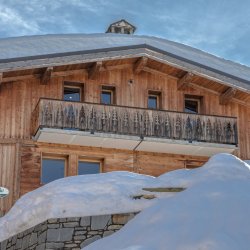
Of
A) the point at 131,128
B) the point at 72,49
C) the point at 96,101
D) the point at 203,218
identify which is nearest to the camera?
the point at 203,218

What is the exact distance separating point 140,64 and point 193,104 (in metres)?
2.56

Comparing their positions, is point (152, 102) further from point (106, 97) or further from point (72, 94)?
point (72, 94)

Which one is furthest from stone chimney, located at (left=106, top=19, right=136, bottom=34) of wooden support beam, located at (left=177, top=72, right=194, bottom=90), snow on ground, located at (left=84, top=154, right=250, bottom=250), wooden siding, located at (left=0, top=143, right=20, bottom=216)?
snow on ground, located at (left=84, top=154, right=250, bottom=250)

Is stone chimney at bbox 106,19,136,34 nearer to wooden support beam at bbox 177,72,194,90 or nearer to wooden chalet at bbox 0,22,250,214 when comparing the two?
wooden chalet at bbox 0,22,250,214

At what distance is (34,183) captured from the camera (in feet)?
62.9

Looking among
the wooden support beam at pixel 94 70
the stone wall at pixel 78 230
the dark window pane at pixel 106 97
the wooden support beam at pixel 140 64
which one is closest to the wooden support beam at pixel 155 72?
the wooden support beam at pixel 140 64

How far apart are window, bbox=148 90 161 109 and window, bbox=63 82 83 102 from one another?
2.35 m

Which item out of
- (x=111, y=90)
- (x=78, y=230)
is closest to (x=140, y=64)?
(x=111, y=90)

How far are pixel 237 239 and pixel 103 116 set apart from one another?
12.0m

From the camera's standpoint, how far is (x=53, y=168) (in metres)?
20.0

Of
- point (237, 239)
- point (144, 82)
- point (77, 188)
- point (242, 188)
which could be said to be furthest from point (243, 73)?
point (237, 239)

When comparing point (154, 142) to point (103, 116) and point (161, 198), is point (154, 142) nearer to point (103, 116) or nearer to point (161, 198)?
point (103, 116)

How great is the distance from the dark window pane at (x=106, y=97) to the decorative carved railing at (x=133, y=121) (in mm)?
1309

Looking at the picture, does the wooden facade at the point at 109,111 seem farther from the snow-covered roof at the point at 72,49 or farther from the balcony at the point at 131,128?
A: the snow-covered roof at the point at 72,49
